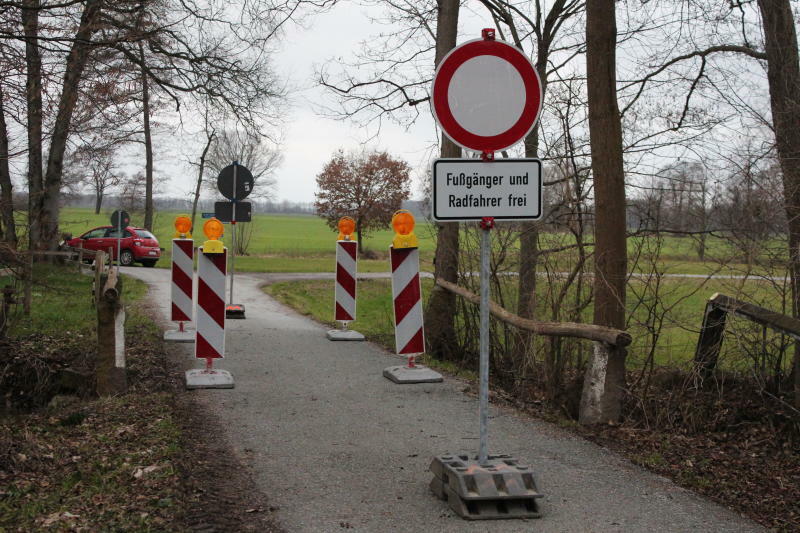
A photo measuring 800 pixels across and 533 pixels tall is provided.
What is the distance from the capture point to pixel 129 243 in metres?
33.1

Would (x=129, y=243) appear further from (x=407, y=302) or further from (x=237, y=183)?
(x=407, y=302)

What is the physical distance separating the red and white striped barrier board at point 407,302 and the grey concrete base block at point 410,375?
20cm

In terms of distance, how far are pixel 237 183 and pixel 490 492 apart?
11063mm

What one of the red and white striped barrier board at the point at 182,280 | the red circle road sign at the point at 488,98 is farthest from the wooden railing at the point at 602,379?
the red and white striped barrier board at the point at 182,280

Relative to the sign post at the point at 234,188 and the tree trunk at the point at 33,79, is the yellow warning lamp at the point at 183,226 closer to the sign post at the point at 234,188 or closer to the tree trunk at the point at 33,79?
the tree trunk at the point at 33,79

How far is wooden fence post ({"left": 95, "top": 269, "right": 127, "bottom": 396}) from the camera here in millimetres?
8023

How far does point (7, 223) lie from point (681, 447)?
291 inches

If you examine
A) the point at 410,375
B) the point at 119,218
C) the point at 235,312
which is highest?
the point at 119,218

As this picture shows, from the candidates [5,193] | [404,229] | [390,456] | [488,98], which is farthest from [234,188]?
[488,98]

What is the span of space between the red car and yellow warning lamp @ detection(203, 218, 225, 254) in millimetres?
25402

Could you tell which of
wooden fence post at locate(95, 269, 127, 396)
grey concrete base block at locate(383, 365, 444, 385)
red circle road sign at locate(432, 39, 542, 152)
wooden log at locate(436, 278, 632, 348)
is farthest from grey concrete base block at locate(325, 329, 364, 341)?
red circle road sign at locate(432, 39, 542, 152)

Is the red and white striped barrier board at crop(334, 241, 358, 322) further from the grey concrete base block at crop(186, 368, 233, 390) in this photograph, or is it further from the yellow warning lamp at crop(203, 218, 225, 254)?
the grey concrete base block at crop(186, 368, 233, 390)

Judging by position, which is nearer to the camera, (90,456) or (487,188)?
(487,188)

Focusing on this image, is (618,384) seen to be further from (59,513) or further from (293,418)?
→ (59,513)
